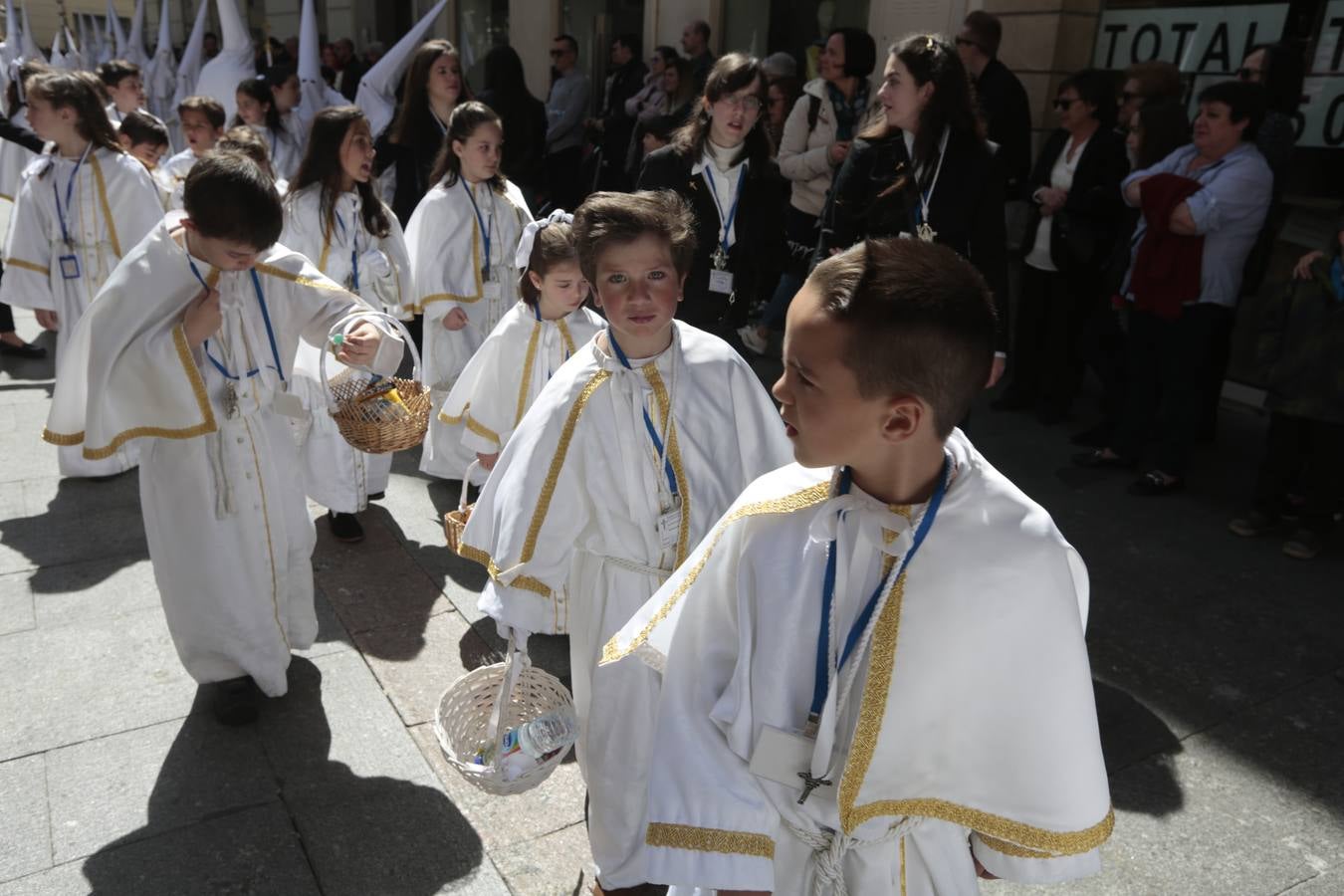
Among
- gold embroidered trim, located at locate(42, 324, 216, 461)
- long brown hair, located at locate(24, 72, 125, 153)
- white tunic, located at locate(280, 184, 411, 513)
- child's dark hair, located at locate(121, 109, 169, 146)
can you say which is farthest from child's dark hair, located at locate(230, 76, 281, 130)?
gold embroidered trim, located at locate(42, 324, 216, 461)

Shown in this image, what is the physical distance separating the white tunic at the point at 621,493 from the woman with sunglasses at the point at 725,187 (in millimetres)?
2282

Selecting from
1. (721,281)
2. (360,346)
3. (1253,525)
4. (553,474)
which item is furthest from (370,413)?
(1253,525)

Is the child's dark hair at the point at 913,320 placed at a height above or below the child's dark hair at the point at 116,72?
below

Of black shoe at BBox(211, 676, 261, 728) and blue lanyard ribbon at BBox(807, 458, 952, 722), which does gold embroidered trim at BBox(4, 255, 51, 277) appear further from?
blue lanyard ribbon at BBox(807, 458, 952, 722)

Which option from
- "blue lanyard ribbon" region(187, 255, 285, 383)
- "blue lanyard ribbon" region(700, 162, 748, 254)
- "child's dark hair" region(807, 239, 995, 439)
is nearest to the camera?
"child's dark hair" region(807, 239, 995, 439)

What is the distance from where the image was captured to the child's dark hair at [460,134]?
17.2 ft

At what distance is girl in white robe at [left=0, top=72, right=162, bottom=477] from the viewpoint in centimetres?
561

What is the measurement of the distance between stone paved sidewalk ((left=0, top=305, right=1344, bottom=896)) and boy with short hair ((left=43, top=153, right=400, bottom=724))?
0.32 m

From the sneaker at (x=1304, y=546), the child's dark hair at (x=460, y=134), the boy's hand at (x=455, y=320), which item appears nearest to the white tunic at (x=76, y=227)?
the child's dark hair at (x=460, y=134)

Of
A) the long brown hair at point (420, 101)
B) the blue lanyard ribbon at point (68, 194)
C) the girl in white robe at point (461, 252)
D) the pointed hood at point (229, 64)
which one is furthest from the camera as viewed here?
the pointed hood at point (229, 64)

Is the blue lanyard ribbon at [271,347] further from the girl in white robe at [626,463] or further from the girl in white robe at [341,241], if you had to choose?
the girl in white robe at [341,241]

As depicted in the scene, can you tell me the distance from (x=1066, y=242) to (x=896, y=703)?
557cm

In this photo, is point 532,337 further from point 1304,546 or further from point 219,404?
point 1304,546

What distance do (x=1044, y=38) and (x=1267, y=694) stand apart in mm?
5363
